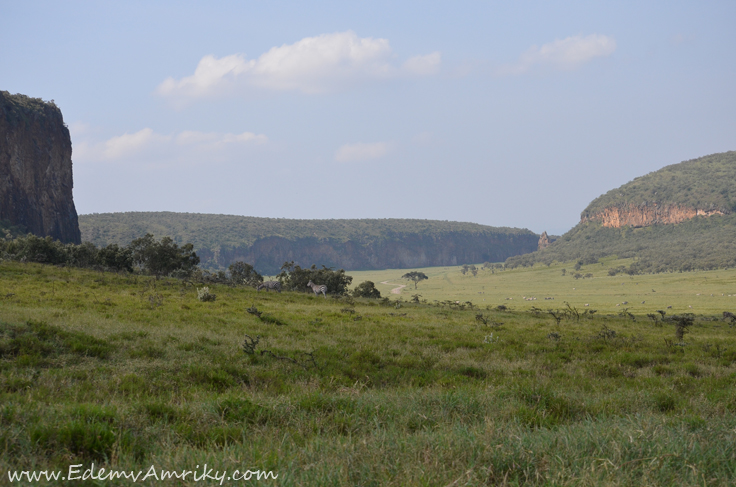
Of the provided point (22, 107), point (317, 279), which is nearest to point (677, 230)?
point (317, 279)

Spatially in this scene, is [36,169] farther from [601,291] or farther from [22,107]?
[601,291]

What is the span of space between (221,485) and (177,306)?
56.3 ft

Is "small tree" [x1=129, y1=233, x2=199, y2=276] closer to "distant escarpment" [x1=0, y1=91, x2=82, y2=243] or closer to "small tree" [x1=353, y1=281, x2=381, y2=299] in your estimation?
"small tree" [x1=353, y1=281, x2=381, y2=299]

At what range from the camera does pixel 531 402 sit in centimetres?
628

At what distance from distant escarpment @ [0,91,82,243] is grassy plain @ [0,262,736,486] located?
94886 mm

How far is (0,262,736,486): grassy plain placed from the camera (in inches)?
136

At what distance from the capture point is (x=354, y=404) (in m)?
5.73

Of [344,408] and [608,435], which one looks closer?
[608,435]

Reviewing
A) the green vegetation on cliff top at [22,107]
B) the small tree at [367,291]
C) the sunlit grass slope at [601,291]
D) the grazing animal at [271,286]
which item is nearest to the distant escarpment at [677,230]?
the sunlit grass slope at [601,291]

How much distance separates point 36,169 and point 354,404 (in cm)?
11912

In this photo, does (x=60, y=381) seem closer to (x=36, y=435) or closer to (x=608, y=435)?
(x=36, y=435)

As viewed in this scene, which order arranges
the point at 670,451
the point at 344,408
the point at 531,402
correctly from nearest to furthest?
the point at 670,451 < the point at 344,408 < the point at 531,402

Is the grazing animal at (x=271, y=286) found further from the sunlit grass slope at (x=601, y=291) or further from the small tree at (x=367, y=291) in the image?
the sunlit grass slope at (x=601, y=291)

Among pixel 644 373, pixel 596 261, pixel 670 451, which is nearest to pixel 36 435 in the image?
pixel 670 451
